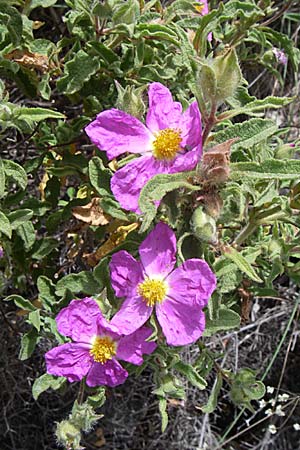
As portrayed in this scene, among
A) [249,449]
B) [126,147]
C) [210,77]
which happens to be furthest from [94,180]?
[249,449]

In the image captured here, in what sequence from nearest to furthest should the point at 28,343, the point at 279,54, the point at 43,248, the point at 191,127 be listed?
the point at 191,127, the point at 28,343, the point at 43,248, the point at 279,54

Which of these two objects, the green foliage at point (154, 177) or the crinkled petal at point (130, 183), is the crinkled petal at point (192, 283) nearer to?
the green foliage at point (154, 177)

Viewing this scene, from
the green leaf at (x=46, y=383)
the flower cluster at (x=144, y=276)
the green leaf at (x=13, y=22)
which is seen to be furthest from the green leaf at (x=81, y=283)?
the green leaf at (x=13, y=22)

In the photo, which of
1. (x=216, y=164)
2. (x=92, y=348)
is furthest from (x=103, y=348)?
(x=216, y=164)

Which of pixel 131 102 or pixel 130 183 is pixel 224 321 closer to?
pixel 130 183

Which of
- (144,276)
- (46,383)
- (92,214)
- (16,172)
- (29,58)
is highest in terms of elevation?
(29,58)

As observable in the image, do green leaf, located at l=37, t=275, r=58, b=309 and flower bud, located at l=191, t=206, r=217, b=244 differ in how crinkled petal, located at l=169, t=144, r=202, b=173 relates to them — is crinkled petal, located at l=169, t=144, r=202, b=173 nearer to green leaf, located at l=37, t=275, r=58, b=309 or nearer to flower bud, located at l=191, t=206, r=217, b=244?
flower bud, located at l=191, t=206, r=217, b=244

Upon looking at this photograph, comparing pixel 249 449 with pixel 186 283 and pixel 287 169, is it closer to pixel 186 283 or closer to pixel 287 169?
pixel 186 283
